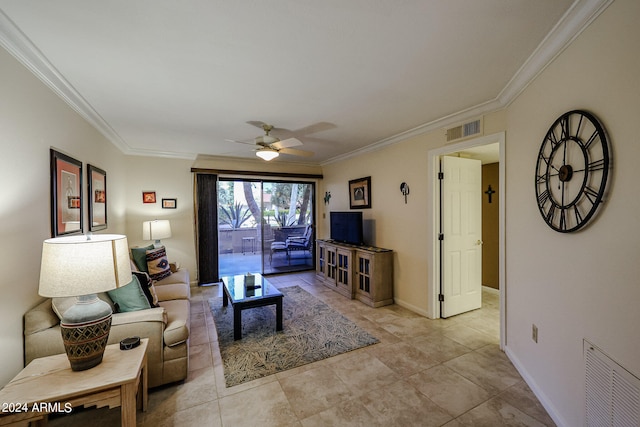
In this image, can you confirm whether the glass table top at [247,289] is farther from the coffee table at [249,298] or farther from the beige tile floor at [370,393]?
the beige tile floor at [370,393]

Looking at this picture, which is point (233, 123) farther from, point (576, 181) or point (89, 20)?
point (576, 181)

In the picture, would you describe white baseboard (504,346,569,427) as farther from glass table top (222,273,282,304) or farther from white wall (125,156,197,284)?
white wall (125,156,197,284)

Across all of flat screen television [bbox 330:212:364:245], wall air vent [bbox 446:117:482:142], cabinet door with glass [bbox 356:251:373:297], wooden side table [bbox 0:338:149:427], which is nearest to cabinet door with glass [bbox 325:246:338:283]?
flat screen television [bbox 330:212:364:245]

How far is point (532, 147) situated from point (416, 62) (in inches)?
45.5

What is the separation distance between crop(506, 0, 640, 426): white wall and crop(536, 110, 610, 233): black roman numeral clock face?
5cm

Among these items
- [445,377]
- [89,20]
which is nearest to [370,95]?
[89,20]

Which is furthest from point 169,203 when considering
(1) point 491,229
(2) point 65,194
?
(1) point 491,229

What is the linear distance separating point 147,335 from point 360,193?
3619mm

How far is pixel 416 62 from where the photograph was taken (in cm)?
187

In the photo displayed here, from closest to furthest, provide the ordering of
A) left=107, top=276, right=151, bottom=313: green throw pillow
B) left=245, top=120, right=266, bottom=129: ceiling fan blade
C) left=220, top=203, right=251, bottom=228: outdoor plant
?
1. left=107, top=276, right=151, bottom=313: green throw pillow
2. left=245, top=120, right=266, bottom=129: ceiling fan blade
3. left=220, top=203, right=251, bottom=228: outdoor plant

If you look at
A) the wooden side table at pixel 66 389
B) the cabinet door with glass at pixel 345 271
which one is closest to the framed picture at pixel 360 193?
the cabinet door with glass at pixel 345 271

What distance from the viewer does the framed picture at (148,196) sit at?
14.9ft

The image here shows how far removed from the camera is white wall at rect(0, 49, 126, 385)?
60.7 inches

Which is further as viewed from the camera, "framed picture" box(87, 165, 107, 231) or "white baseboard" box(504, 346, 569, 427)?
"framed picture" box(87, 165, 107, 231)
